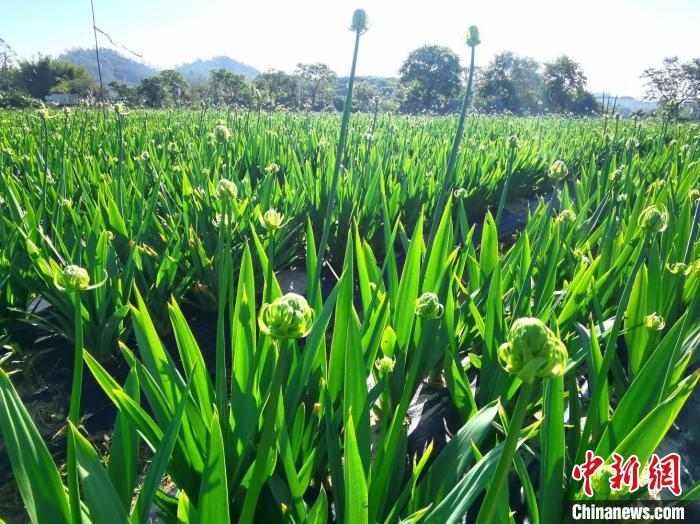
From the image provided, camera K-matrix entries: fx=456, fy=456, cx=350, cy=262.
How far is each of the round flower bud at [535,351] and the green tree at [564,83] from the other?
45.6 metres

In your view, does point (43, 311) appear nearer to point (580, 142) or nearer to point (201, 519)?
point (201, 519)

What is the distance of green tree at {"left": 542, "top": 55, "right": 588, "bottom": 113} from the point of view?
133 feet

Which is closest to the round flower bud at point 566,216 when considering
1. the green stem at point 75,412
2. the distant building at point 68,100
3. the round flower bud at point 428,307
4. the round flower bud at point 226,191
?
the round flower bud at point 428,307

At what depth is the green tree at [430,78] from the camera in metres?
36.2

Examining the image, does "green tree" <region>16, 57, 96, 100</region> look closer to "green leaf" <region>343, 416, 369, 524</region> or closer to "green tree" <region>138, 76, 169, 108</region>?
"green tree" <region>138, 76, 169, 108</region>

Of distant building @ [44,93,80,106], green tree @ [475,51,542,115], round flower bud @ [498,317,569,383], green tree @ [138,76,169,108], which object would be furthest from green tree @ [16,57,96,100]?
round flower bud @ [498,317,569,383]

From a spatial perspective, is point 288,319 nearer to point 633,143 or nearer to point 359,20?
point 359,20

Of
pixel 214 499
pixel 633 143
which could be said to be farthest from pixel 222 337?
pixel 633 143

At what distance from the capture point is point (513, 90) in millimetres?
39875

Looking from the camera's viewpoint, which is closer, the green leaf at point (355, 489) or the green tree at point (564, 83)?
the green leaf at point (355, 489)

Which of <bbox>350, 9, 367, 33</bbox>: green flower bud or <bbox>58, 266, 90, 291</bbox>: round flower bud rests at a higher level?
<bbox>350, 9, 367, 33</bbox>: green flower bud

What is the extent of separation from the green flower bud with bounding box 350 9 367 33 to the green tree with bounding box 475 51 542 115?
37.3m

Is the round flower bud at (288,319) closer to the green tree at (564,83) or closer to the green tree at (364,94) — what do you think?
the green tree at (364,94)

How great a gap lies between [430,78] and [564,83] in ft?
40.4
